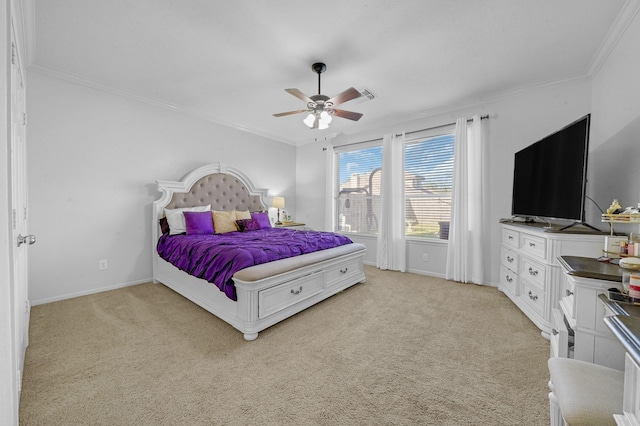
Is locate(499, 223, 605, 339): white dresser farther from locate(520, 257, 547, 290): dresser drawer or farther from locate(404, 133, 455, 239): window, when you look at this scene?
locate(404, 133, 455, 239): window

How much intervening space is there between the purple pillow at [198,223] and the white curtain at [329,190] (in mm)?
2273

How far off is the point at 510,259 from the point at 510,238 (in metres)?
0.24

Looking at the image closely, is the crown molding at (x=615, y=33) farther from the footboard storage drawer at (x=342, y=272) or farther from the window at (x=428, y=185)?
the footboard storage drawer at (x=342, y=272)

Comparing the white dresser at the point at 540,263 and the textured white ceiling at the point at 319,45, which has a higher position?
the textured white ceiling at the point at 319,45

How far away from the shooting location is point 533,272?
2.38m

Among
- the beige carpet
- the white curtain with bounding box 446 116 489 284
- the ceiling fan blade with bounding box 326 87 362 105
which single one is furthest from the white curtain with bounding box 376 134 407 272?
the ceiling fan blade with bounding box 326 87 362 105

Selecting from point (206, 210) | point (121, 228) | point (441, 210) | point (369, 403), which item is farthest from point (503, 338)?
point (121, 228)

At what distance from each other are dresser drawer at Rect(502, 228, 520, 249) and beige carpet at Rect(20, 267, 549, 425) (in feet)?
2.20

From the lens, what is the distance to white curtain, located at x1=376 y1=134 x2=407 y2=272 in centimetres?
419

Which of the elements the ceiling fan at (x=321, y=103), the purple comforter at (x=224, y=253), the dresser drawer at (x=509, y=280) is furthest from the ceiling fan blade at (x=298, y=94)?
the dresser drawer at (x=509, y=280)

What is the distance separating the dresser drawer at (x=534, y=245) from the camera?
7.27 feet

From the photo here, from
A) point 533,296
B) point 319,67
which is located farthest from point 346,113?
point 533,296

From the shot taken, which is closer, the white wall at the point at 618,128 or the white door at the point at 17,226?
the white door at the point at 17,226

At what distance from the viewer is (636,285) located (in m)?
0.88
